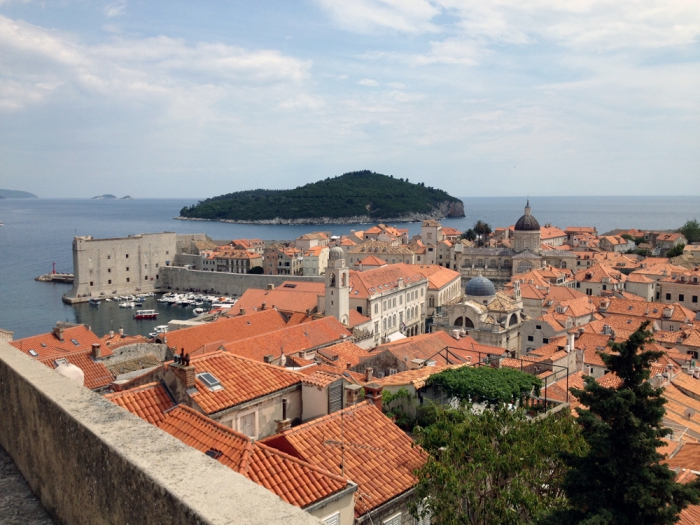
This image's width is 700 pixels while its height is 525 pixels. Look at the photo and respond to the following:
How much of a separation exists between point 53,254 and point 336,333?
321 ft

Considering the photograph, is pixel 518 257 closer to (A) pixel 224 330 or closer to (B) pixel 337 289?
(B) pixel 337 289

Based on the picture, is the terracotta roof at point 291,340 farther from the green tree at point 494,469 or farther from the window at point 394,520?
the green tree at point 494,469

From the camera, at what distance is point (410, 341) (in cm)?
2250


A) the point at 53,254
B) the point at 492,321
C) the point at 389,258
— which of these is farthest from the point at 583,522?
the point at 53,254

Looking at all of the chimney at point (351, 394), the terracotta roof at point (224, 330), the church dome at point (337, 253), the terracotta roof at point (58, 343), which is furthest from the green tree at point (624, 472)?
the church dome at point (337, 253)

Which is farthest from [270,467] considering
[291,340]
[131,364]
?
[291,340]

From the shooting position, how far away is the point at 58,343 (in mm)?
25141

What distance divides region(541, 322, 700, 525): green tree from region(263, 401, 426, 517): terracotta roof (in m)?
2.54

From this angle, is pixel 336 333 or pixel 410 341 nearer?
pixel 410 341

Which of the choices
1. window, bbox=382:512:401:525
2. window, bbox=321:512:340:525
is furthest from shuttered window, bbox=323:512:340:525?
window, bbox=382:512:401:525

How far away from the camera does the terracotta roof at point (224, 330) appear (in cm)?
2620

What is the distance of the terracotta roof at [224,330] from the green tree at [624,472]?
2049cm

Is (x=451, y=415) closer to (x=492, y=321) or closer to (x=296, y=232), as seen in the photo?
(x=492, y=321)

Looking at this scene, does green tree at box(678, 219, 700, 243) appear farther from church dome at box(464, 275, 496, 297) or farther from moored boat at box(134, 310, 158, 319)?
moored boat at box(134, 310, 158, 319)
